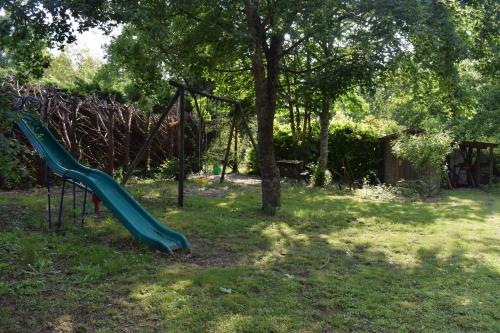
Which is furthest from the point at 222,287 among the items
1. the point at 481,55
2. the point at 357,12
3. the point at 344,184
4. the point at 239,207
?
the point at 344,184

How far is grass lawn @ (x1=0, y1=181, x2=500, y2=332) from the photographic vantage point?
4.11 meters

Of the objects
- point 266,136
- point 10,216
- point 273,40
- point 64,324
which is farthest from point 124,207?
point 273,40

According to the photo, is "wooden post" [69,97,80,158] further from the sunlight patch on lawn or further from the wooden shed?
the wooden shed

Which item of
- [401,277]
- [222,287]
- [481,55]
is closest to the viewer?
[222,287]

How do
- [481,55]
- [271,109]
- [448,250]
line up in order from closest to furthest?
[448,250] < [271,109] < [481,55]

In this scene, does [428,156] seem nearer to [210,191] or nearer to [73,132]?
[210,191]

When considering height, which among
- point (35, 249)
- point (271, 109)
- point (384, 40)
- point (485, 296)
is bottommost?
point (485, 296)

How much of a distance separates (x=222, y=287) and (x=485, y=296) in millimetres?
2813

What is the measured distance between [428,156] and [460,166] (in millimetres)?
5171

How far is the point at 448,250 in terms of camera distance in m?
7.17

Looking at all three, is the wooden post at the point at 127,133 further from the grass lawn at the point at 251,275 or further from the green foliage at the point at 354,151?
the green foliage at the point at 354,151

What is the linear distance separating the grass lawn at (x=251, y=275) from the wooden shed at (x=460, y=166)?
25.1 ft

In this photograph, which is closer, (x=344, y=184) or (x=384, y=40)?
(x=384, y=40)

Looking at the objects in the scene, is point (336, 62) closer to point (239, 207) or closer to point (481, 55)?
point (481, 55)
